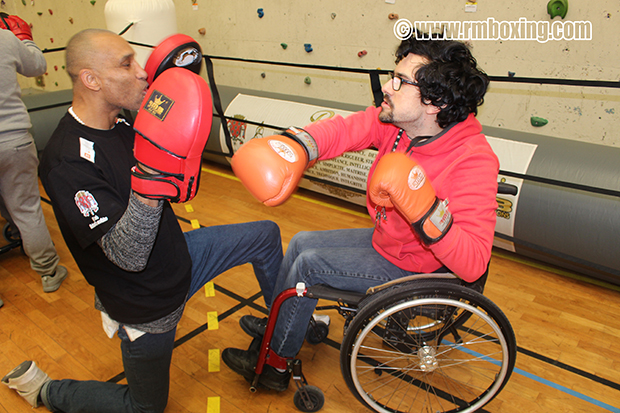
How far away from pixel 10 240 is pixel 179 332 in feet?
5.58

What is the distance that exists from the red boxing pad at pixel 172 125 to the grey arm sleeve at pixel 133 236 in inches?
2.6

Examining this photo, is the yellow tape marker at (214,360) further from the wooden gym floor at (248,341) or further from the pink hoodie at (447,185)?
the pink hoodie at (447,185)

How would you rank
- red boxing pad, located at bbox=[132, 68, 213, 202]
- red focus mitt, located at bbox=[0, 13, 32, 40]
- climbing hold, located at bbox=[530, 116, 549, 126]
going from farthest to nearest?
climbing hold, located at bbox=[530, 116, 549, 126] → red focus mitt, located at bbox=[0, 13, 32, 40] → red boxing pad, located at bbox=[132, 68, 213, 202]

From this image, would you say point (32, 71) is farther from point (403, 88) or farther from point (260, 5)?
point (260, 5)

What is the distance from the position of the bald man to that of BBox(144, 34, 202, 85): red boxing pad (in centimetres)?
18

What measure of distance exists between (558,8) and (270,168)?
9.17 ft

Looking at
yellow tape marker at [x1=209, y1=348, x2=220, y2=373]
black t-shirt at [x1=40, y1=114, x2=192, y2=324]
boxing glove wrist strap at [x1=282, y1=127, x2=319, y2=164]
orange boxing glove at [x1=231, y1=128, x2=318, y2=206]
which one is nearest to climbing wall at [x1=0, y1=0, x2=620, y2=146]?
boxing glove wrist strap at [x1=282, y1=127, x2=319, y2=164]

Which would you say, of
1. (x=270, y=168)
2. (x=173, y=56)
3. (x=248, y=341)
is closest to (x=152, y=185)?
(x=270, y=168)

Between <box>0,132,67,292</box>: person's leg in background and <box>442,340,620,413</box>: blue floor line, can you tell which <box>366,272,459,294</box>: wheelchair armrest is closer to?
<box>442,340,620,413</box>: blue floor line

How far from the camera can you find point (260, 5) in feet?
15.1

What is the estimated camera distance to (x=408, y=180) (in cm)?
115

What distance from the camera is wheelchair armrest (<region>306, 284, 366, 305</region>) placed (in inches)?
54.3

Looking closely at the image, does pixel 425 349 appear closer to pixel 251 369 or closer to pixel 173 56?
pixel 251 369

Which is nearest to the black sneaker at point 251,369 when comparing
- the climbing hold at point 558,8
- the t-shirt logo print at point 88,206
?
the t-shirt logo print at point 88,206
